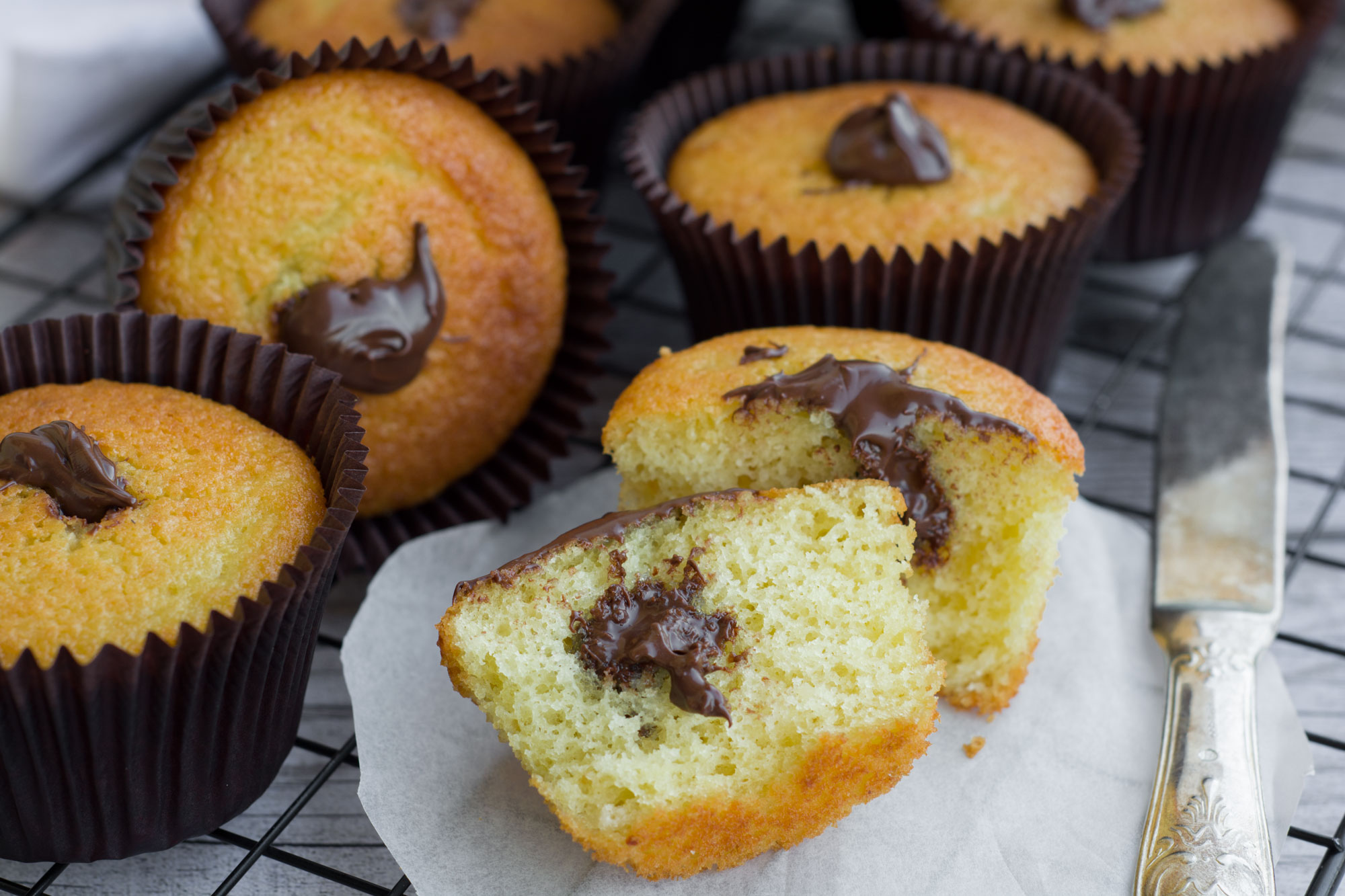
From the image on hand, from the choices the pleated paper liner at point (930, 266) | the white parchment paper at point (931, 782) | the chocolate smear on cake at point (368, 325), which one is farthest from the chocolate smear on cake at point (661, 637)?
the pleated paper liner at point (930, 266)

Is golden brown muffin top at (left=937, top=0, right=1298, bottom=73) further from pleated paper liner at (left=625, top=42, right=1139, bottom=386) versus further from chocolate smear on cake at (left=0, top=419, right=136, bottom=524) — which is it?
chocolate smear on cake at (left=0, top=419, right=136, bottom=524)

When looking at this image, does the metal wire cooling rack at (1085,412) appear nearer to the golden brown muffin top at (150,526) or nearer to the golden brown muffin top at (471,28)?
the golden brown muffin top at (150,526)

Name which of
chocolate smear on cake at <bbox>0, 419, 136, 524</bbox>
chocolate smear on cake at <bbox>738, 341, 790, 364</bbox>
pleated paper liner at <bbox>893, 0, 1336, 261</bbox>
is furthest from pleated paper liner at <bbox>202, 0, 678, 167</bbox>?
chocolate smear on cake at <bbox>0, 419, 136, 524</bbox>

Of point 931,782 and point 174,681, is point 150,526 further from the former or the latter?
point 931,782

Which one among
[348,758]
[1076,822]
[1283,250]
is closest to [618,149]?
[1283,250]

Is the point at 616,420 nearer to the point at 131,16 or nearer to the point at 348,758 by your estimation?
the point at 348,758

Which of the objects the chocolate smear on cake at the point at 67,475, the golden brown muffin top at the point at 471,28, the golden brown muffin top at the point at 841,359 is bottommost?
the golden brown muffin top at the point at 841,359
